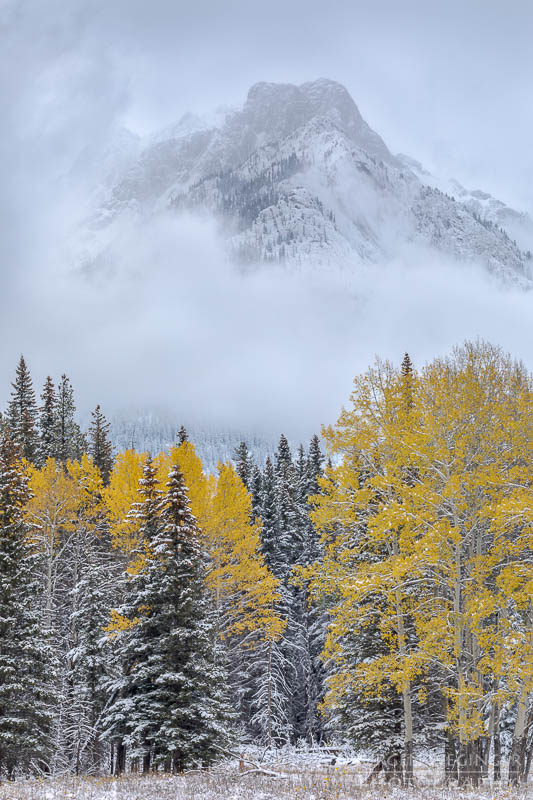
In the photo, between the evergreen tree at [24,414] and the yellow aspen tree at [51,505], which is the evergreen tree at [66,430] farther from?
the yellow aspen tree at [51,505]

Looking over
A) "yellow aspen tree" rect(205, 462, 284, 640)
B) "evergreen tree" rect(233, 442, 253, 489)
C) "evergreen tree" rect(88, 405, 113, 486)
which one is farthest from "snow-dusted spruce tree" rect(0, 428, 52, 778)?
"evergreen tree" rect(233, 442, 253, 489)

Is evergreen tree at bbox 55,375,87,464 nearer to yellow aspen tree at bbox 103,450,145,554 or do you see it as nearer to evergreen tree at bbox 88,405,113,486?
evergreen tree at bbox 88,405,113,486

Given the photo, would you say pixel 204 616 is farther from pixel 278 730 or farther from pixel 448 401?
pixel 278 730

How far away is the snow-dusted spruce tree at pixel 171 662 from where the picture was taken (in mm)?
23266

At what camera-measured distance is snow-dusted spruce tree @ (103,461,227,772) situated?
23266 millimetres

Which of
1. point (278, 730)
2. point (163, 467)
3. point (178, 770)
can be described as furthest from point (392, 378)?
point (278, 730)

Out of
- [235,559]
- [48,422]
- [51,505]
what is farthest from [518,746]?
[48,422]

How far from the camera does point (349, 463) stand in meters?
23.0

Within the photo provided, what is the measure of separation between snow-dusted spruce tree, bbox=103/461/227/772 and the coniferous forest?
82 mm

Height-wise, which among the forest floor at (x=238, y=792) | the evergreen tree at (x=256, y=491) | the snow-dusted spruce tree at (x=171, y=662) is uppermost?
the evergreen tree at (x=256, y=491)

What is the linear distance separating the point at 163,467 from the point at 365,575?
19.0 m

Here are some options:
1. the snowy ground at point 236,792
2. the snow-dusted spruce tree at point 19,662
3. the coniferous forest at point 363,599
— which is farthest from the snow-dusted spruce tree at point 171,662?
the snowy ground at point 236,792

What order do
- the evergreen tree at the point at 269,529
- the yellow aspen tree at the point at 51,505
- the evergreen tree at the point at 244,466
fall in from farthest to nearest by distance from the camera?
the evergreen tree at the point at 244,466 < the evergreen tree at the point at 269,529 < the yellow aspen tree at the point at 51,505

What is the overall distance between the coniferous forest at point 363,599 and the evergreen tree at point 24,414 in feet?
53.3
